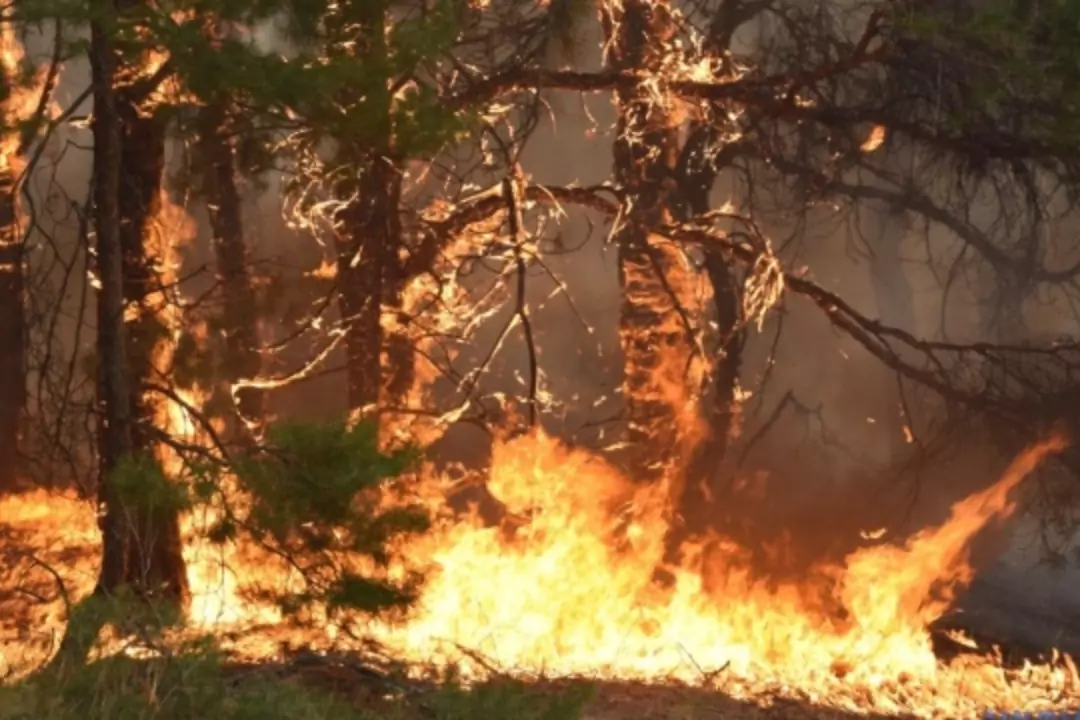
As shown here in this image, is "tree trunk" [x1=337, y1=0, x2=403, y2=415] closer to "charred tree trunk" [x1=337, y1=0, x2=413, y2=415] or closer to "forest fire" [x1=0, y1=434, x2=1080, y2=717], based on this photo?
"charred tree trunk" [x1=337, y1=0, x2=413, y2=415]

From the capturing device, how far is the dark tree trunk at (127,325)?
5.68 metres

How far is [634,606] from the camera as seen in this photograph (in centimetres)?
803

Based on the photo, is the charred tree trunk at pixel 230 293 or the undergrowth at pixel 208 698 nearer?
the undergrowth at pixel 208 698

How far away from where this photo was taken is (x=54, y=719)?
3.98m

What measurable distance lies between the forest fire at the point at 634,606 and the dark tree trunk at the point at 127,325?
427 millimetres

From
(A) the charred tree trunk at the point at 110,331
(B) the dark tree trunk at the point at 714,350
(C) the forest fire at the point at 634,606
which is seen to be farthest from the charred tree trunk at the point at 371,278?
(B) the dark tree trunk at the point at 714,350

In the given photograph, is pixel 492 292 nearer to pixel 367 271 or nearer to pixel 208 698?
pixel 367 271

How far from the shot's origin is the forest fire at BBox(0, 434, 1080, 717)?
6.82 meters

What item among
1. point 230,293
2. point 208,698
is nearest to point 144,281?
point 230,293

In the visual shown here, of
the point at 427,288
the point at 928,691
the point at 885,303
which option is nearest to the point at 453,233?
the point at 427,288

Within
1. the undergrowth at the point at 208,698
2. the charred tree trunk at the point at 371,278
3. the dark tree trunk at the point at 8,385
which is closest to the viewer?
the undergrowth at the point at 208,698

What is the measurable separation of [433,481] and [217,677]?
374 cm

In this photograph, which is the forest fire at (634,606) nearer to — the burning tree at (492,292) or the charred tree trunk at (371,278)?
the burning tree at (492,292)

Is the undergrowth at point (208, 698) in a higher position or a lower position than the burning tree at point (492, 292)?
lower
